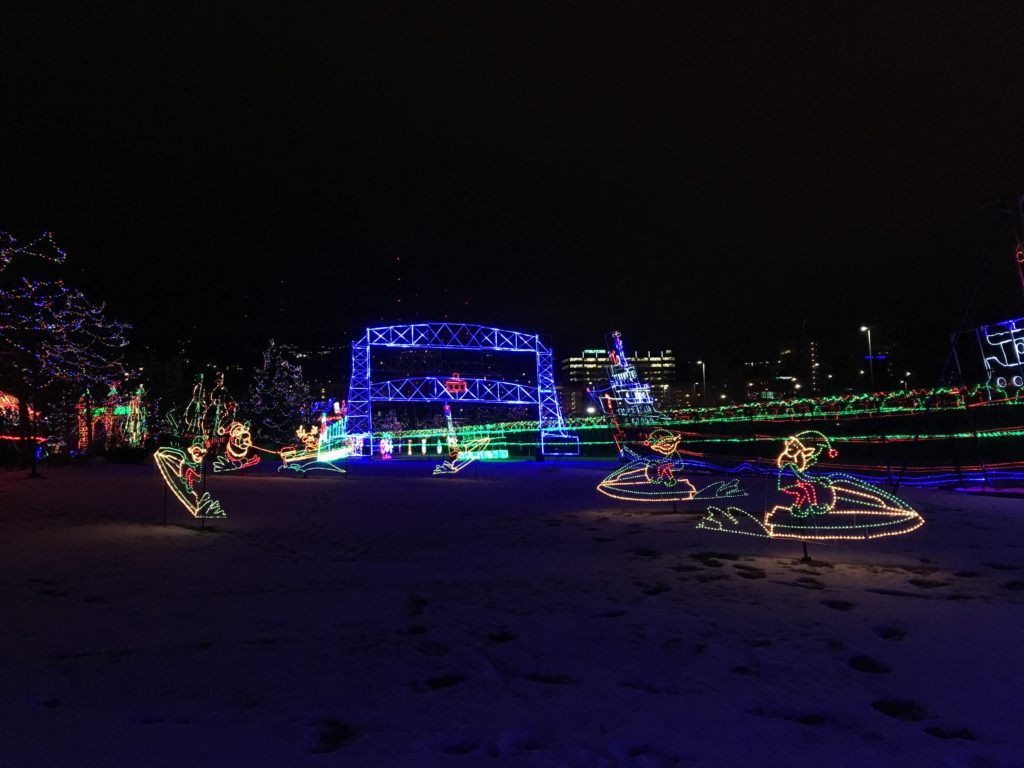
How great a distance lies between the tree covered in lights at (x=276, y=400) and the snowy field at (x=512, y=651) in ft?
138

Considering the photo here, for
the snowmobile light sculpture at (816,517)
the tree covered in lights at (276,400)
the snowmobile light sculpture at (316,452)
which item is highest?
the tree covered in lights at (276,400)

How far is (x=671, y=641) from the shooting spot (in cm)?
472

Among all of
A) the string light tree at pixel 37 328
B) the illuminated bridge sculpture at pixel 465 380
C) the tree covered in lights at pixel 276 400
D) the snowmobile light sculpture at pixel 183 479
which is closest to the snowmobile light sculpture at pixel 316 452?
the illuminated bridge sculpture at pixel 465 380

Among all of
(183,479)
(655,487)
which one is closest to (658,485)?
(655,487)

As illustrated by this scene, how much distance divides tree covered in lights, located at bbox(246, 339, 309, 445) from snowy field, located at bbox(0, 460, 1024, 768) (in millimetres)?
42025

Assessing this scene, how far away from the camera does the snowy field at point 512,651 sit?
3.20 meters

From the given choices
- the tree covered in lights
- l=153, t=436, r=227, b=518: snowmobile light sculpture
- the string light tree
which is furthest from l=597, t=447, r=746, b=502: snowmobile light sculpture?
the tree covered in lights

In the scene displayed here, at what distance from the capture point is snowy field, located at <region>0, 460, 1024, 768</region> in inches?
126

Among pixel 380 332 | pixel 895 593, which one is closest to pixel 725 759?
pixel 895 593

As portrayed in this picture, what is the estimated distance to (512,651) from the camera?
14.9 ft

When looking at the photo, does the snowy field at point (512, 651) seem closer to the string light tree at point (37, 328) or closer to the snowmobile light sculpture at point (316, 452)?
the string light tree at point (37, 328)

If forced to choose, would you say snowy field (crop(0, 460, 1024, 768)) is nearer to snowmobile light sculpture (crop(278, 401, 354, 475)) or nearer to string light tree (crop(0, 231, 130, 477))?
string light tree (crop(0, 231, 130, 477))

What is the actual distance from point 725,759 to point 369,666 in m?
2.18

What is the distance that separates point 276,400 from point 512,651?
159ft
